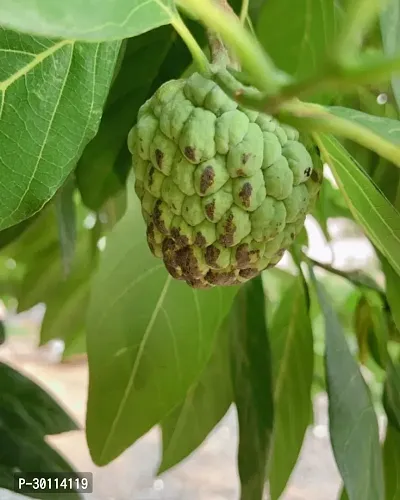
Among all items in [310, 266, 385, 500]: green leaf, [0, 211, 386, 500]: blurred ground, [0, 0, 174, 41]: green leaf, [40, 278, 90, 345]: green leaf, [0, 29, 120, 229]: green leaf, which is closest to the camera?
[0, 0, 174, 41]: green leaf

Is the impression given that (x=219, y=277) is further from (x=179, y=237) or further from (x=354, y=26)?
(x=354, y=26)

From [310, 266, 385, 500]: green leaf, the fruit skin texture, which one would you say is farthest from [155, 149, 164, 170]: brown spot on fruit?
[310, 266, 385, 500]: green leaf

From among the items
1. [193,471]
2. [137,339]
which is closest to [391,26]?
[137,339]

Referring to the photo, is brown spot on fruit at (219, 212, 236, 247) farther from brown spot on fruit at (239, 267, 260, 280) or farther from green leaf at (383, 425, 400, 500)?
green leaf at (383, 425, 400, 500)

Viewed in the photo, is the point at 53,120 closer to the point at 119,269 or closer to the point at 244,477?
the point at 119,269

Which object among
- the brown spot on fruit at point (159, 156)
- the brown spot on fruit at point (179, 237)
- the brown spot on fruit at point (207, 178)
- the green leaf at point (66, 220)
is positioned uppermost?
the green leaf at point (66, 220)

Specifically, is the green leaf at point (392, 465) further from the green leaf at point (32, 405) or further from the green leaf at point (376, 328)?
the green leaf at point (32, 405)

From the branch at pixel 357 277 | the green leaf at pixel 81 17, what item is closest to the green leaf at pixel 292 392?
the branch at pixel 357 277
